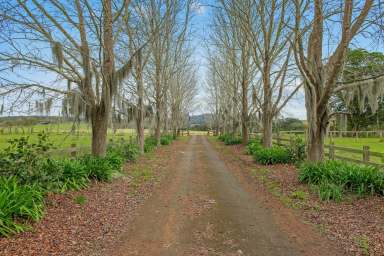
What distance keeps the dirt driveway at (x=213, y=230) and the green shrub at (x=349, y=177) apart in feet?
6.07

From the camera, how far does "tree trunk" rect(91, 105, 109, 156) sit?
972cm

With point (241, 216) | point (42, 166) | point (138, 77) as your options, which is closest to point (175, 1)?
point (138, 77)

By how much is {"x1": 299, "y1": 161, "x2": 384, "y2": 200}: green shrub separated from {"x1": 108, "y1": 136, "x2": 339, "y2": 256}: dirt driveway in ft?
6.07

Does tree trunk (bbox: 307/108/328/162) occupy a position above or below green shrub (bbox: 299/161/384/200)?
above

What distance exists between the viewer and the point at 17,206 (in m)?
4.61

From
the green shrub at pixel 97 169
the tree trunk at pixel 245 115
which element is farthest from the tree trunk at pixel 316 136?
the tree trunk at pixel 245 115

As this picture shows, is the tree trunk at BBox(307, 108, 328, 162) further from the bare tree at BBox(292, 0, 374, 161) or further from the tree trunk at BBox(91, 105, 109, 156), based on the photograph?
the tree trunk at BBox(91, 105, 109, 156)

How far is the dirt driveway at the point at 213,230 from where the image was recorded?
4.07m

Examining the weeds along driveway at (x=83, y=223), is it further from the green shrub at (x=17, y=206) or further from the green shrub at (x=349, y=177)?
the green shrub at (x=349, y=177)

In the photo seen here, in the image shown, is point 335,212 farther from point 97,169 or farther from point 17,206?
point 97,169

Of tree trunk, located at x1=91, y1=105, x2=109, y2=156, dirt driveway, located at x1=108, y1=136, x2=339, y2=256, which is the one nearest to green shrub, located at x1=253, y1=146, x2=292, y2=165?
dirt driveway, located at x1=108, y1=136, x2=339, y2=256

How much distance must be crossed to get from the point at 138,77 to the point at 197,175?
24.3ft

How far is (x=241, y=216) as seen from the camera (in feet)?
18.2

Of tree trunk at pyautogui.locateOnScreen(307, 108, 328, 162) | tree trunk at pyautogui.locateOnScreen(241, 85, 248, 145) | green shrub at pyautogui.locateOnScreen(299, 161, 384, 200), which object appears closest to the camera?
green shrub at pyautogui.locateOnScreen(299, 161, 384, 200)
